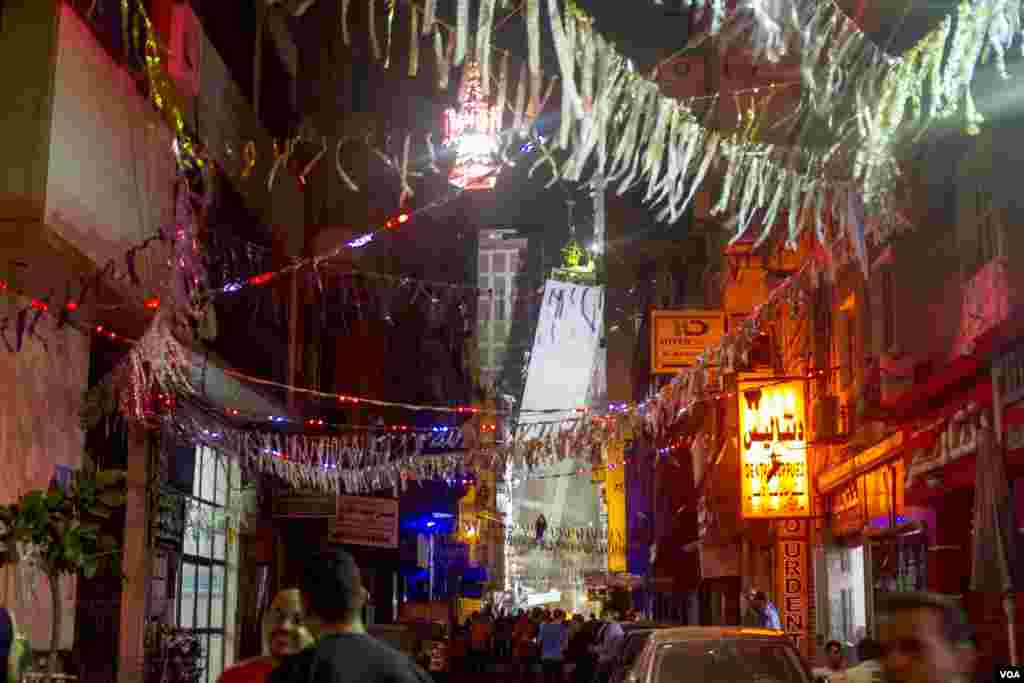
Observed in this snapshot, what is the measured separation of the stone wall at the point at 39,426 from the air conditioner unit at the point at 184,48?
13.5 ft

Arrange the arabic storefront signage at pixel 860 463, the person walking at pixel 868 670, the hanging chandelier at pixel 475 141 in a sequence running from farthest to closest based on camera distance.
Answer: the arabic storefront signage at pixel 860 463 < the hanging chandelier at pixel 475 141 < the person walking at pixel 868 670

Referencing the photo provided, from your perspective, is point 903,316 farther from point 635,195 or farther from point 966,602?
point 635,195

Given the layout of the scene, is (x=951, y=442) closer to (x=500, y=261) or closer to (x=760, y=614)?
(x=760, y=614)

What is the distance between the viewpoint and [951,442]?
49.2 ft

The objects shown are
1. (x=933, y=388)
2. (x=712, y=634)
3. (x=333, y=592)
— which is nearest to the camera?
(x=333, y=592)

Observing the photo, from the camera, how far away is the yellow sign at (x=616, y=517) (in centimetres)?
7056

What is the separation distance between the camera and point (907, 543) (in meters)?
18.5

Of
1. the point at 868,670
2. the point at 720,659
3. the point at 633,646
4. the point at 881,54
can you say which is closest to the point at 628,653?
the point at 633,646

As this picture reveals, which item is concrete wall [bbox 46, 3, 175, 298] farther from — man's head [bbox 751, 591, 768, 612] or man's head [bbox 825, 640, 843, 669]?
man's head [bbox 751, 591, 768, 612]

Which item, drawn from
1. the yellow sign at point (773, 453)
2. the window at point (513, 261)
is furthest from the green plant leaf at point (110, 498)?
the window at point (513, 261)

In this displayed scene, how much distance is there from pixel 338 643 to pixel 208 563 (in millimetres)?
19245

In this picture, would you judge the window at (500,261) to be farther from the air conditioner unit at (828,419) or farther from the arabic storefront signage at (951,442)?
the arabic storefront signage at (951,442)

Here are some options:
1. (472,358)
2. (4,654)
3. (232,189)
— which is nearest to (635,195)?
(472,358)

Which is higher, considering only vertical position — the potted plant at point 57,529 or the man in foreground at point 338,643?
the potted plant at point 57,529
